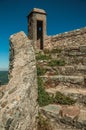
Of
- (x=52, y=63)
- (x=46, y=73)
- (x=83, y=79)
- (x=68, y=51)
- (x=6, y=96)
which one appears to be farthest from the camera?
Answer: (x=68, y=51)

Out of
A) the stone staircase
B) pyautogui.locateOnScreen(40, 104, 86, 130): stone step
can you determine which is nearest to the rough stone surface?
pyautogui.locateOnScreen(40, 104, 86, 130): stone step

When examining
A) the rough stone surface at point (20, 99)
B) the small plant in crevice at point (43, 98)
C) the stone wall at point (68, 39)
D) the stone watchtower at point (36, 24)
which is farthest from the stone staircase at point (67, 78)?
the stone watchtower at point (36, 24)

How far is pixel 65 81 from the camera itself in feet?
17.8

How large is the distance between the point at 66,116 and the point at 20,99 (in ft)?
4.13

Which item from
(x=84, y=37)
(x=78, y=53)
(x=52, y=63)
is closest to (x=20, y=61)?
(x=52, y=63)

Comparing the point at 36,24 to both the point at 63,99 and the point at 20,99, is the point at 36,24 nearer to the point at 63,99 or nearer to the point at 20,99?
the point at 63,99

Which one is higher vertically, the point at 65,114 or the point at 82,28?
the point at 82,28

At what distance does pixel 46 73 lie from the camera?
6281mm

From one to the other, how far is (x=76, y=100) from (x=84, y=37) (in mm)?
6927

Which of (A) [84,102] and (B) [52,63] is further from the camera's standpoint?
(B) [52,63]

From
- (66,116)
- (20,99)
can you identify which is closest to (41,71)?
(66,116)

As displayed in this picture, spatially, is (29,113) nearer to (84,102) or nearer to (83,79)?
(84,102)

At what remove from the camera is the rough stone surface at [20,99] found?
311 centimetres

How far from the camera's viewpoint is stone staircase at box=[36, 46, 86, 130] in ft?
13.6
